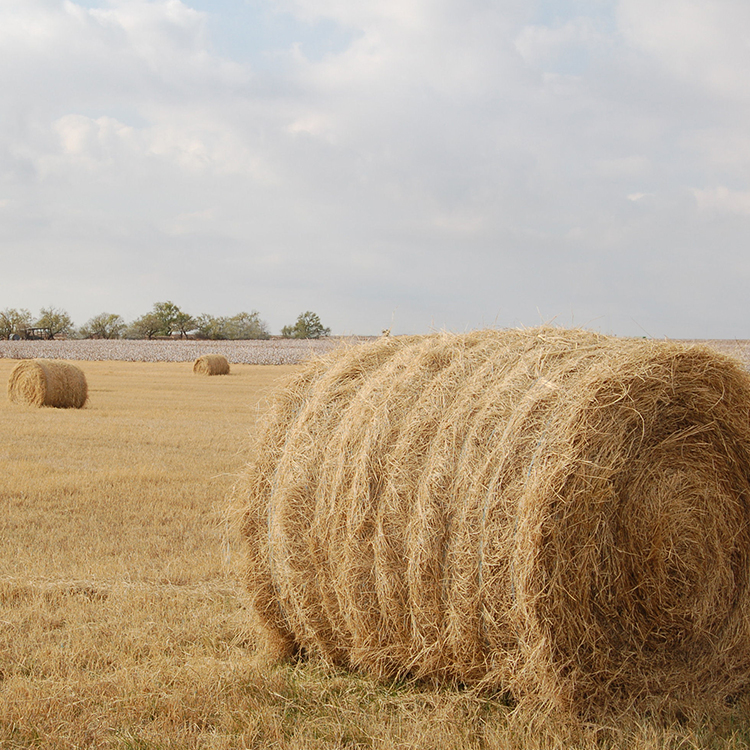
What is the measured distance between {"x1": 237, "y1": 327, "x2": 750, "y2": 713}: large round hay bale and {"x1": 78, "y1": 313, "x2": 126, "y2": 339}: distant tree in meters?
96.2

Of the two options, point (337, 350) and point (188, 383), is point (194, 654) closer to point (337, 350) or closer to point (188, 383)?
point (337, 350)

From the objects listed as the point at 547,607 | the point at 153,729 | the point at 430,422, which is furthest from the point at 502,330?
the point at 153,729

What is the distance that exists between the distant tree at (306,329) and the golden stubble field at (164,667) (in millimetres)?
64769

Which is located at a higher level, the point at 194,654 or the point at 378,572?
the point at 378,572

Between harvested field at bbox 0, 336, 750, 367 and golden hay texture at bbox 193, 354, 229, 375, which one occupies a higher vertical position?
harvested field at bbox 0, 336, 750, 367

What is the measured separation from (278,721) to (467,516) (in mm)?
1473

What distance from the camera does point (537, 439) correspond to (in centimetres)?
396

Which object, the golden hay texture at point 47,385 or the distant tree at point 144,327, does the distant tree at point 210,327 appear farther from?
the golden hay texture at point 47,385

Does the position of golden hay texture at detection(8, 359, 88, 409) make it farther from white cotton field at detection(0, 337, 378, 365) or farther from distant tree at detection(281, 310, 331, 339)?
distant tree at detection(281, 310, 331, 339)

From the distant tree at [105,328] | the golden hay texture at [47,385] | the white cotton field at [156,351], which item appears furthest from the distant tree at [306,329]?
the golden hay texture at [47,385]

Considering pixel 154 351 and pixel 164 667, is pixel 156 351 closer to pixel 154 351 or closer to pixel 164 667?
pixel 154 351

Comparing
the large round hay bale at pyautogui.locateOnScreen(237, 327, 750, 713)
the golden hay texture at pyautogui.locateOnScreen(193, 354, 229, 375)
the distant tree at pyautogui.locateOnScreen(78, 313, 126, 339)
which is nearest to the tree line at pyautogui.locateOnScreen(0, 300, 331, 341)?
the distant tree at pyautogui.locateOnScreen(78, 313, 126, 339)

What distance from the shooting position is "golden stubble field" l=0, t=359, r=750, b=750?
383 centimetres

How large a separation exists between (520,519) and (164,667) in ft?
7.87
